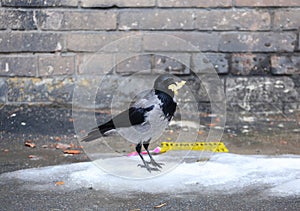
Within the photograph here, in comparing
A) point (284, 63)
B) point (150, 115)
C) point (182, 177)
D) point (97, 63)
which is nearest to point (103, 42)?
point (97, 63)

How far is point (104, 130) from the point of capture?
4.15m

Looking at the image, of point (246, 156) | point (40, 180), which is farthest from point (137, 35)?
point (40, 180)

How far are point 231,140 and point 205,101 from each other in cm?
98

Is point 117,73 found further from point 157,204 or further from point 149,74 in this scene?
point 157,204

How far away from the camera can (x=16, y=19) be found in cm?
601

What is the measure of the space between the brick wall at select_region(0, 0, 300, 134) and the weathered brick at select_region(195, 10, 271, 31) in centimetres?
1

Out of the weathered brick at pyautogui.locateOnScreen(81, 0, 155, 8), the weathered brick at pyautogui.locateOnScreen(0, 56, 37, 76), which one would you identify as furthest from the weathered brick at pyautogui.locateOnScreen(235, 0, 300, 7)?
the weathered brick at pyautogui.locateOnScreen(0, 56, 37, 76)

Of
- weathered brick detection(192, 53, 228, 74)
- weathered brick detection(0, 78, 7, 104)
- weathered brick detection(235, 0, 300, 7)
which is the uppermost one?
weathered brick detection(235, 0, 300, 7)

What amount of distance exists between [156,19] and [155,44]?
29cm

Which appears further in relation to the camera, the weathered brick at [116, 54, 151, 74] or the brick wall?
the weathered brick at [116, 54, 151, 74]

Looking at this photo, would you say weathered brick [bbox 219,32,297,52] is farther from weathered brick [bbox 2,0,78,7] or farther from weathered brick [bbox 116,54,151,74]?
weathered brick [bbox 2,0,78,7]

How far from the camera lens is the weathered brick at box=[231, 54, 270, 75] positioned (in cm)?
613

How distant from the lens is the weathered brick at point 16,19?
236 inches

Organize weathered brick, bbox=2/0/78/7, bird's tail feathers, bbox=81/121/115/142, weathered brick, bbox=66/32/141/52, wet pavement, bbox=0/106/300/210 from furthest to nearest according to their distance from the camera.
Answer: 1. weathered brick, bbox=66/32/141/52
2. weathered brick, bbox=2/0/78/7
3. bird's tail feathers, bbox=81/121/115/142
4. wet pavement, bbox=0/106/300/210
